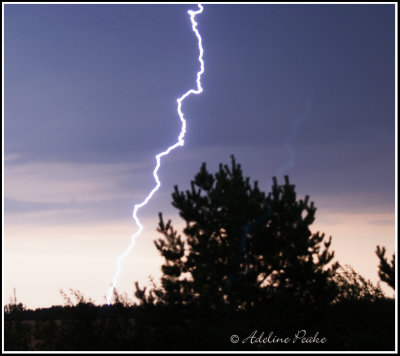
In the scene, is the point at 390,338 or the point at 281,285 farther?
the point at 281,285

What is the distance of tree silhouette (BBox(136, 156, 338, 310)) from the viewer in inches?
560

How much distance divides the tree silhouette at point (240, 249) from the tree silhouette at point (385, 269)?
5.47ft

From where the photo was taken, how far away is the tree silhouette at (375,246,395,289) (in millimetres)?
13219

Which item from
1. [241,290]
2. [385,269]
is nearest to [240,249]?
[241,290]

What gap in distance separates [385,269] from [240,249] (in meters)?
3.64

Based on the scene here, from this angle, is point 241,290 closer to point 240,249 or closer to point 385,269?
point 240,249

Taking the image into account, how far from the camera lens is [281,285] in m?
14.4

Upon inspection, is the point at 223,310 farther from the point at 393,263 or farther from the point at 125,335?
the point at 393,263

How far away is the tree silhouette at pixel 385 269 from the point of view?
13.2m

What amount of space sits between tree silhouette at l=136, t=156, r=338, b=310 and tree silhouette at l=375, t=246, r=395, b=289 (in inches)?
65.6

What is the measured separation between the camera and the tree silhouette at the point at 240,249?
1423 centimetres

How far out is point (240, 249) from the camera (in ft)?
47.6

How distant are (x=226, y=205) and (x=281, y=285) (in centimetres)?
253

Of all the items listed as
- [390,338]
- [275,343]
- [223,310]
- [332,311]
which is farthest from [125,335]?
[390,338]
